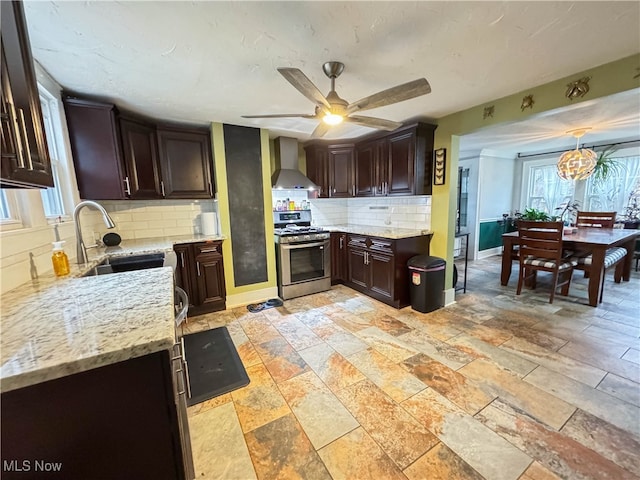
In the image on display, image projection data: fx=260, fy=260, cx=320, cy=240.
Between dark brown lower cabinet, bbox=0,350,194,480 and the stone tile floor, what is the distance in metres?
0.76

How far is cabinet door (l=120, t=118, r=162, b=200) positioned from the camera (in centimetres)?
272

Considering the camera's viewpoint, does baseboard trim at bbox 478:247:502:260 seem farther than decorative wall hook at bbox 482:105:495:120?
Yes

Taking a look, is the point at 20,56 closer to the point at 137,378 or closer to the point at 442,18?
the point at 137,378

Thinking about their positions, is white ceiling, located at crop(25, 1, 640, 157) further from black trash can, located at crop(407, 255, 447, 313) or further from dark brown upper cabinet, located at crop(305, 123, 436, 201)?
black trash can, located at crop(407, 255, 447, 313)

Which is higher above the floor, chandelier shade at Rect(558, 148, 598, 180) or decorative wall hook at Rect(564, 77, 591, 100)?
decorative wall hook at Rect(564, 77, 591, 100)

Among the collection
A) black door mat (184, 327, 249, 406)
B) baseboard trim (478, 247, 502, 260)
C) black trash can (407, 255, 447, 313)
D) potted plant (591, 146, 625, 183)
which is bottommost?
black door mat (184, 327, 249, 406)

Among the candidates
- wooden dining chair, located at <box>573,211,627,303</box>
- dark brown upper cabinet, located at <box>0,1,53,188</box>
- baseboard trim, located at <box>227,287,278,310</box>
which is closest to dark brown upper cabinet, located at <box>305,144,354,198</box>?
baseboard trim, located at <box>227,287,278,310</box>

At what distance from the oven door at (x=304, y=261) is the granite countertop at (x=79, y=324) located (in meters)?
2.12

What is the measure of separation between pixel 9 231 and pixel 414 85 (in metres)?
2.42

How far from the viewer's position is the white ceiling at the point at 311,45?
1.35m

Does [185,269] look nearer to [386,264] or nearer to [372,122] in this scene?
[386,264]

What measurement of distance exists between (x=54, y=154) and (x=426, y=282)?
3.83m

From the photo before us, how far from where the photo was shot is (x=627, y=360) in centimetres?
212

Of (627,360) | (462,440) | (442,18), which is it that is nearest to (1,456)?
(462,440)
